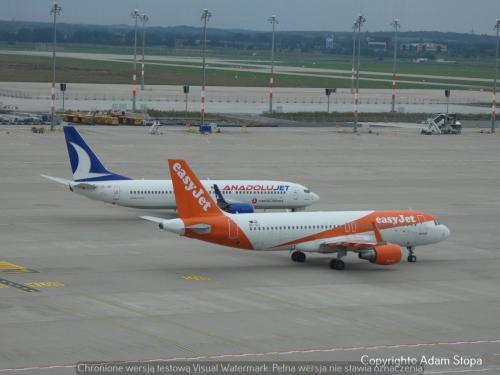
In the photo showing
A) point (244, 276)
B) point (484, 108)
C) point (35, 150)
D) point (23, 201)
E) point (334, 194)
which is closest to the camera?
point (244, 276)

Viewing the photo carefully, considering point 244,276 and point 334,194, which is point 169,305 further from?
point 334,194

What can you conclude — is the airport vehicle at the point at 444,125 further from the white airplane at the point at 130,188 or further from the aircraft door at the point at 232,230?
the aircraft door at the point at 232,230

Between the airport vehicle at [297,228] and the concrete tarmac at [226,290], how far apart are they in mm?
1176

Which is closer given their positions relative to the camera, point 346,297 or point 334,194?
point 346,297

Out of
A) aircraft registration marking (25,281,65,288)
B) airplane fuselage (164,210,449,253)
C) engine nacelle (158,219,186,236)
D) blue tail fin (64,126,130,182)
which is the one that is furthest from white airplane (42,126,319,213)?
aircraft registration marking (25,281,65,288)

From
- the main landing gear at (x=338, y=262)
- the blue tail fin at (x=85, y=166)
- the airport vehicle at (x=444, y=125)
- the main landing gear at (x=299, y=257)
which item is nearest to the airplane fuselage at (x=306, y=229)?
the main landing gear at (x=338, y=262)

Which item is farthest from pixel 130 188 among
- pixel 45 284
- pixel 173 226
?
pixel 45 284

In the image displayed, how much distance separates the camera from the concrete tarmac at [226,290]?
1640 inches

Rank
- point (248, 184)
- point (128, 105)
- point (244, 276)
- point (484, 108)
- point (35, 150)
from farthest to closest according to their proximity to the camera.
A: point (484, 108) < point (128, 105) < point (35, 150) < point (248, 184) < point (244, 276)

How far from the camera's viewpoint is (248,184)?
→ 245ft

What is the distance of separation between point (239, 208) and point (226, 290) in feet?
65.4

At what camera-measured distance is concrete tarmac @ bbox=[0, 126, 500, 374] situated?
41.7 meters

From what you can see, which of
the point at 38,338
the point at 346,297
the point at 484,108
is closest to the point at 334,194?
the point at 346,297

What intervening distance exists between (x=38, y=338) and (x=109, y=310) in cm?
549
